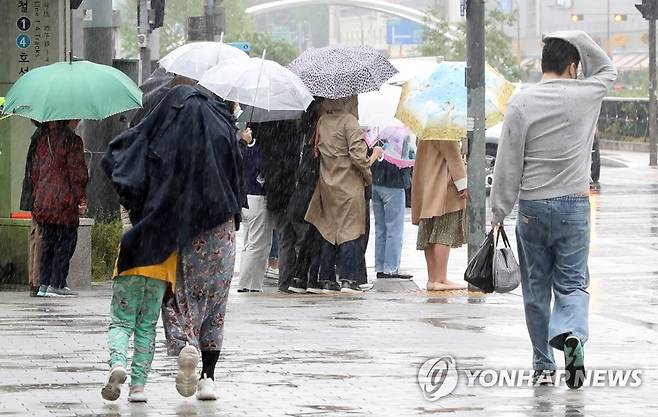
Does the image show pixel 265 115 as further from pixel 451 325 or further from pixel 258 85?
pixel 451 325

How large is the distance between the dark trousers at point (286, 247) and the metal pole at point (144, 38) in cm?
907

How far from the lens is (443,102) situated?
15.2 metres

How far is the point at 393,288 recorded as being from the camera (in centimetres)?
1548

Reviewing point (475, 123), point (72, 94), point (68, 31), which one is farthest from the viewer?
point (68, 31)

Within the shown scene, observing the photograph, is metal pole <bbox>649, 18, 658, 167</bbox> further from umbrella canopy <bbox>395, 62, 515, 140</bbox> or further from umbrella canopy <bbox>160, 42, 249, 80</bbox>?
umbrella canopy <bbox>160, 42, 249, 80</bbox>

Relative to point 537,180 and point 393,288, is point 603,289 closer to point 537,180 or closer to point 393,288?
point 393,288

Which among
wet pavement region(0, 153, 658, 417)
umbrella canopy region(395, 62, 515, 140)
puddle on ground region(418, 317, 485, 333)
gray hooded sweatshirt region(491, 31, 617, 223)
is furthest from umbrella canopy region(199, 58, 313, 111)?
gray hooded sweatshirt region(491, 31, 617, 223)

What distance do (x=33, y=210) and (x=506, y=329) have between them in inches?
180

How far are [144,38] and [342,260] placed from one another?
9.88m

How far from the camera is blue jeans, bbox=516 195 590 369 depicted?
897cm

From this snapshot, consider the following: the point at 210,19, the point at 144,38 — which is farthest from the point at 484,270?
the point at 210,19

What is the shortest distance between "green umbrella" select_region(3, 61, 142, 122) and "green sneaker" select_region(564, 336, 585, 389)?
5868 millimetres

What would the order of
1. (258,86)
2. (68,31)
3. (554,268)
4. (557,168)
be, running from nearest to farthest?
1. (557,168)
2. (554,268)
3. (258,86)
4. (68,31)

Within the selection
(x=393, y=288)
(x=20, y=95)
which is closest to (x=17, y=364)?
(x=20, y=95)
